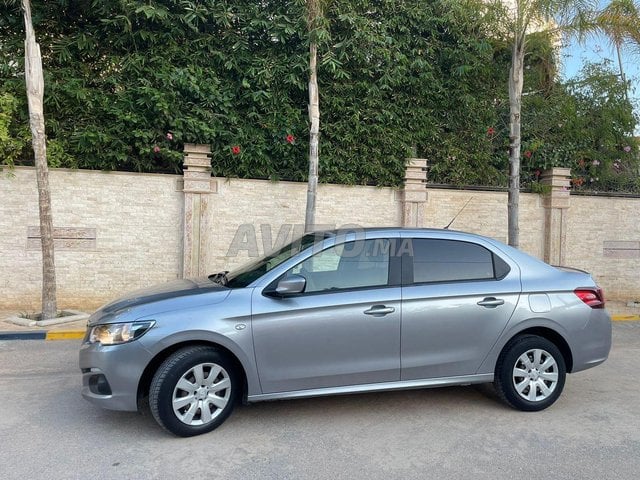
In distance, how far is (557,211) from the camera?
36.8 feet

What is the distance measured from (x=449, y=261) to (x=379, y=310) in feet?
2.90

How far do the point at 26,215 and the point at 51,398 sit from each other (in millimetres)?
5514

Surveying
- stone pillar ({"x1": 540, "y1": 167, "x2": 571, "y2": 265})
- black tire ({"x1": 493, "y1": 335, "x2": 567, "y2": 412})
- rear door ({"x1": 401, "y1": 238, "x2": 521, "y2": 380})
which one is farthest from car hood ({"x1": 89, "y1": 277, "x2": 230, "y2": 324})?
stone pillar ({"x1": 540, "y1": 167, "x2": 571, "y2": 265})

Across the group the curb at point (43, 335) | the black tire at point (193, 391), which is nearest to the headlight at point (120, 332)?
the black tire at point (193, 391)

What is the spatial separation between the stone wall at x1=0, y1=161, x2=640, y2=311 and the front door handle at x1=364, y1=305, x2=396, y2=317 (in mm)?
6082

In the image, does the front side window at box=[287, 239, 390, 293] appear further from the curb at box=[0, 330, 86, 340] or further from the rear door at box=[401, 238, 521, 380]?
the curb at box=[0, 330, 86, 340]

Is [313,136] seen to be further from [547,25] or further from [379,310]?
[379,310]

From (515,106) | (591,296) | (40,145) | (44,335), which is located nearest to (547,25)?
(515,106)

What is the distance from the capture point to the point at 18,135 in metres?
8.70

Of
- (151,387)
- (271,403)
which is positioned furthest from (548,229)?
(151,387)

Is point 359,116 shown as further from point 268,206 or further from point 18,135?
point 18,135

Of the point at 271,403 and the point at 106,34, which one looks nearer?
the point at 271,403

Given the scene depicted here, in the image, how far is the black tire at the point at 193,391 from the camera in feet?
11.9

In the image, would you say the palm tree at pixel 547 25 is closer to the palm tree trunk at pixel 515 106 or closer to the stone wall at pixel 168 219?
the palm tree trunk at pixel 515 106
